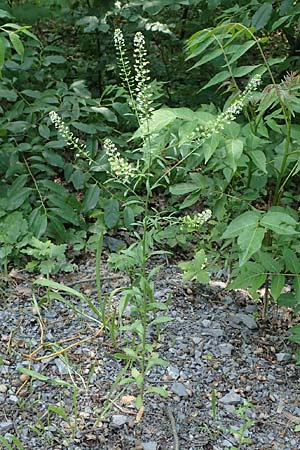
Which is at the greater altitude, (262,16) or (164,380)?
(262,16)

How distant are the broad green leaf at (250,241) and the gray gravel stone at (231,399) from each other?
52 cm

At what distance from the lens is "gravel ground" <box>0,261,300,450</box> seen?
2170 millimetres

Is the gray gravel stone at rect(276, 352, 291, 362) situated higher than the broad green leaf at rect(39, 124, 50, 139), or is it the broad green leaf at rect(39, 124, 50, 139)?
the broad green leaf at rect(39, 124, 50, 139)

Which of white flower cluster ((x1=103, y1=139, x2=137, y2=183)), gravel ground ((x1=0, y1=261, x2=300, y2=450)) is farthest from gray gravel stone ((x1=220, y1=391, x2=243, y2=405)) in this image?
white flower cluster ((x1=103, y1=139, x2=137, y2=183))

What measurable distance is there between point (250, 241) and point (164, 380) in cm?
61

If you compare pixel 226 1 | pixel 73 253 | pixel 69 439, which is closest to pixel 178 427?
pixel 69 439

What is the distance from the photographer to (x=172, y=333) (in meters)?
2.58

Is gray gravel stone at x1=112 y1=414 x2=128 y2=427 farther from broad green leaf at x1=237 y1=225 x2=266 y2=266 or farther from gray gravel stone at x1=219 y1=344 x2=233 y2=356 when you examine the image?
broad green leaf at x1=237 y1=225 x2=266 y2=266

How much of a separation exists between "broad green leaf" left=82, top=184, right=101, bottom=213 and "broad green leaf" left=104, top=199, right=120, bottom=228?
0.05 m

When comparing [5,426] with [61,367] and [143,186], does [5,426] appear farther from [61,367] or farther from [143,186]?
[143,186]

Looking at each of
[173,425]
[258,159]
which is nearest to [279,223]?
[258,159]

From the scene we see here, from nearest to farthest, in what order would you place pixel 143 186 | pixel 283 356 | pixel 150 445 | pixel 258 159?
pixel 150 445 → pixel 258 159 → pixel 283 356 → pixel 143 186

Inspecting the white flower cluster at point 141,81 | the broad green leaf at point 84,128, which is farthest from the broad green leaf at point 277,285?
the broad green leaf at point 84,128

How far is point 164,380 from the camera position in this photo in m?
2.36
